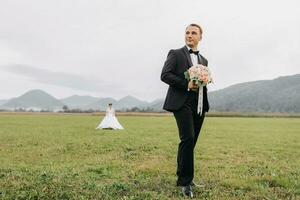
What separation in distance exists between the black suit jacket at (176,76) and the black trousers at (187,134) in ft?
0.45

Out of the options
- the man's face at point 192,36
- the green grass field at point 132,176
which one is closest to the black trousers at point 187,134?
the green grass field at point 132,176

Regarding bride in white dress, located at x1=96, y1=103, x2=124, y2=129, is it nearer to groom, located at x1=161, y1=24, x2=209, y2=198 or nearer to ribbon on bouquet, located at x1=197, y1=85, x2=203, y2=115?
groom, located at x1=161, y1=24, x2=209, y2=198

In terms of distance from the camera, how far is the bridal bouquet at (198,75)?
7.84 metres

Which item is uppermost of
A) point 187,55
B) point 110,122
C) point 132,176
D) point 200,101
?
point 187,55

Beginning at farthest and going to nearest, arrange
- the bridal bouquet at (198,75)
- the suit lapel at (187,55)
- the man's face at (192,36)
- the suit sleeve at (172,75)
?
1. the suit lapel at (187,55)
2. the man's face at (192,36)
3. the suit sleeve at (172,75)
4. the bridal bouquet at (198,75)

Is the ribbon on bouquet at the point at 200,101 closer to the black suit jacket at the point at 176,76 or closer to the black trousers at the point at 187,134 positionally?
the black trousers at the point at 187,134

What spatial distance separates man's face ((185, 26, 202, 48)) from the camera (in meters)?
8.23

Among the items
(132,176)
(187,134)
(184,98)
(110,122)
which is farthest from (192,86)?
(110,122)

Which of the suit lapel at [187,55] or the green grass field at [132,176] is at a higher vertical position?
the suit lapel at [187,55]

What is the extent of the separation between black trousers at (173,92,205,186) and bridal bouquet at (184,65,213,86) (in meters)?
0.44

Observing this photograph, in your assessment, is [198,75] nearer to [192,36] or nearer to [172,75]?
[172,75]

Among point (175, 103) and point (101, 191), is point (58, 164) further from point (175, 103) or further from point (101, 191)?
point (175, 103)

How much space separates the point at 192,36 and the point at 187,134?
6.11 ft

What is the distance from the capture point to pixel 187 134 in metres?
8.12
